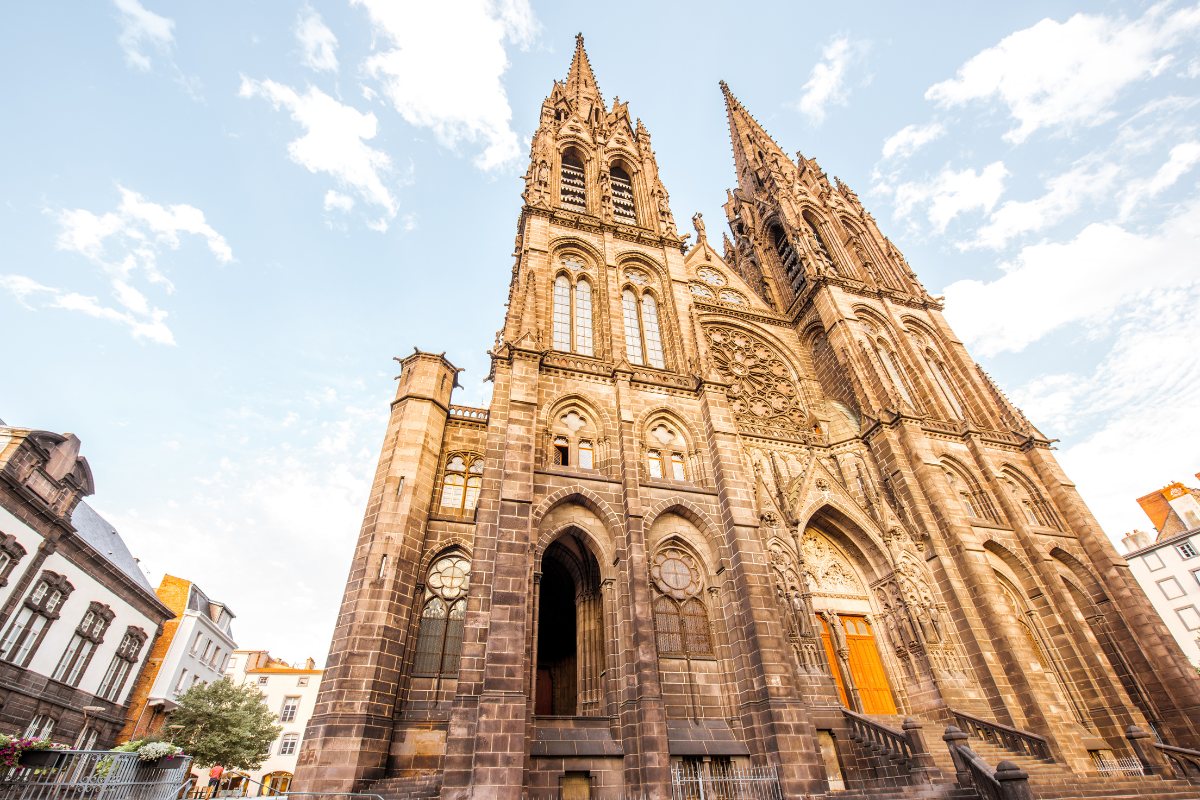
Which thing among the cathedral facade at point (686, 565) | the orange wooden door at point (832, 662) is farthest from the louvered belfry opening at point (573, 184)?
the orange wooden door at point (832, 662)

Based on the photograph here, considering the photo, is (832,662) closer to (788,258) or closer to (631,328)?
(631,328)

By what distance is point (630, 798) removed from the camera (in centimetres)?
1130

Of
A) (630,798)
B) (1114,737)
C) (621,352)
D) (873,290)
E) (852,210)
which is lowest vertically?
(630,798)

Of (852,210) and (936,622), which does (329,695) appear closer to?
(936,622)

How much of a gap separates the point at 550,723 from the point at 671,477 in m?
7.14

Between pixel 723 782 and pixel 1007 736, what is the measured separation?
290 inches

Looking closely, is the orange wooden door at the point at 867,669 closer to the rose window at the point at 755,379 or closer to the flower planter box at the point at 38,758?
the rose window at the point at 755,379

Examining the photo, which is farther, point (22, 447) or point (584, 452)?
point (22, 447)

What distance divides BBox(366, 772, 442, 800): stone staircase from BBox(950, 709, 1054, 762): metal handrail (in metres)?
12.5

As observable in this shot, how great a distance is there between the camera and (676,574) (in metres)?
15.1

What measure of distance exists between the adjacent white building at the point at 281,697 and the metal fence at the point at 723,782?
39.9 metres

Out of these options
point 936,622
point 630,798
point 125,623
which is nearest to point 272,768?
point 125,623

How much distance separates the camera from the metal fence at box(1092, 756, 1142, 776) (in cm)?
1429

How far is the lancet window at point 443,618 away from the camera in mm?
14016
